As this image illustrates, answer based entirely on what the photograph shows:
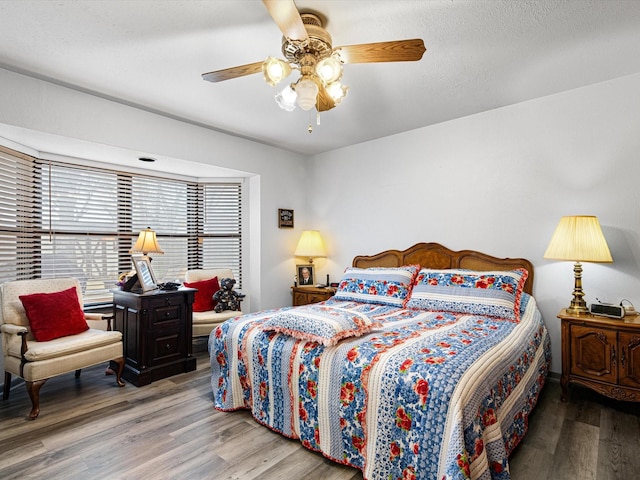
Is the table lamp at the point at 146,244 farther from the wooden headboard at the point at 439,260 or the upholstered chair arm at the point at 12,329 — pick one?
the wooden headboard at the point at 439,260

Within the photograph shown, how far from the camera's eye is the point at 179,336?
135 inches

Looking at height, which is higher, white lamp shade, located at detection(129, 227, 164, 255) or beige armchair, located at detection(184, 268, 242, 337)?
white lamp shade, located at detection(129, 227, 164, 255)

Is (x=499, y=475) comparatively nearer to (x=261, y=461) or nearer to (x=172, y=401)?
(x=261, y=461)

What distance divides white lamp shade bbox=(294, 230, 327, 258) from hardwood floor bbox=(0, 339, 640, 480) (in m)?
2.22

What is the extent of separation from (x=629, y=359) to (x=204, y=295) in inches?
157

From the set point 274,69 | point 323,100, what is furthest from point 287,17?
point 323,100

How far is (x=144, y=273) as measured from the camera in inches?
132

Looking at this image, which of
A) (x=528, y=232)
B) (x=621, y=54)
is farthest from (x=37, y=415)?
(x=621, y=54)

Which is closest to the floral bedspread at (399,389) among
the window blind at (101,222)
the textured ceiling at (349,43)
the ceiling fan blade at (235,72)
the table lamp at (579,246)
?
the table lamp at (579,246)

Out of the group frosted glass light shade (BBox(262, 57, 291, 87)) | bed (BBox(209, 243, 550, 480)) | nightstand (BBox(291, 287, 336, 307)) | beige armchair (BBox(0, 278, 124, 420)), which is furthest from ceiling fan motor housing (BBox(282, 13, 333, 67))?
nightstand (BBox(291, 287, 336, 307))

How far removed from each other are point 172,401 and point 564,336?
3.19 metres

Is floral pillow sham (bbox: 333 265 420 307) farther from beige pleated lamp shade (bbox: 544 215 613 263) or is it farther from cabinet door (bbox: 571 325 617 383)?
cabinet door (bbox: 571 325 617 383)

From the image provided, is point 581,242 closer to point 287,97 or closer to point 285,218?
point 287,97

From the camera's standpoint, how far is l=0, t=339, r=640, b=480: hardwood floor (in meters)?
1.90
